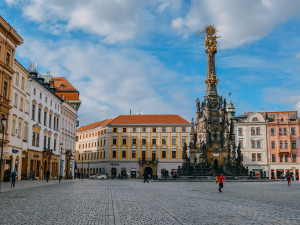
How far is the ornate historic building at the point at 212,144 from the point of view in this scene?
5388 centimetres

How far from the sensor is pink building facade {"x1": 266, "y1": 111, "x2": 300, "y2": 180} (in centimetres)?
8025

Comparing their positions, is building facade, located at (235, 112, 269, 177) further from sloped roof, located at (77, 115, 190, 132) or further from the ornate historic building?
the ornate historic building

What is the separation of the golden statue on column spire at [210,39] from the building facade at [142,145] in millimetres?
32110

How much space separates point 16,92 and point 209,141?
2984 centimetres

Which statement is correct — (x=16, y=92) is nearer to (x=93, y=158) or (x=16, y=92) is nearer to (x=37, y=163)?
(x=37, y=163)

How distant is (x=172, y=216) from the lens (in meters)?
11.2

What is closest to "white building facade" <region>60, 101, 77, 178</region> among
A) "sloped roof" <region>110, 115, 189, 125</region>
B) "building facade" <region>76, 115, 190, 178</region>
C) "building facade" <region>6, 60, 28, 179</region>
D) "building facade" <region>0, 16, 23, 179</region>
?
"building facade" <region>6, 60, 28, 179</region>

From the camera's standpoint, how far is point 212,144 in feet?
182

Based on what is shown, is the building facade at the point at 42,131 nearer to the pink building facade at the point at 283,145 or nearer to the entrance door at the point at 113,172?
the entrance door at the point at 113,172

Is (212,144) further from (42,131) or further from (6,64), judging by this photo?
(6,64)

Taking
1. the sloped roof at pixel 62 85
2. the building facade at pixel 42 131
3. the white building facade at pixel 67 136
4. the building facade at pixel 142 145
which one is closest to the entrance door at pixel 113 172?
the building facade at pixel 142 145

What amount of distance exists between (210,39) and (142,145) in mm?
38380

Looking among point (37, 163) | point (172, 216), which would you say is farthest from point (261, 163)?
point (172, 216)

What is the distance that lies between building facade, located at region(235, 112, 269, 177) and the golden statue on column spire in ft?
A: 94.7
